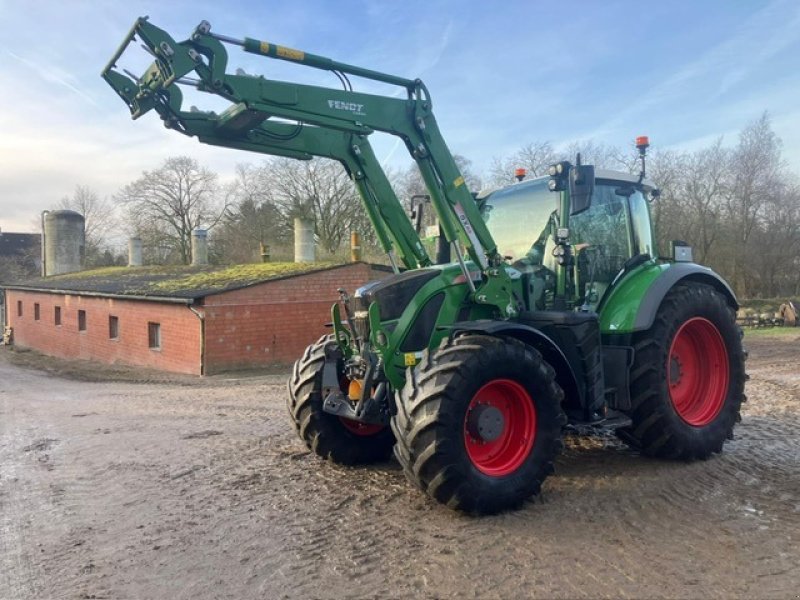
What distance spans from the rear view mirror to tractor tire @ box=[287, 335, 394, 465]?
7.84 feet

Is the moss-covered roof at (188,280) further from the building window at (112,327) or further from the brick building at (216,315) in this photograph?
the building window at (112,327)

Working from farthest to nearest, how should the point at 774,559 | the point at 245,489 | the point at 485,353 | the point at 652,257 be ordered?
the point at 652,257, the point at 245,489, the point at 485,353, the point at 774,559

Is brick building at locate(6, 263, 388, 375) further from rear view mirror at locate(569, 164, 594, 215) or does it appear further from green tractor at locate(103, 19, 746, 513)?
rear view mirror at locate(569, 164, 594, 215)

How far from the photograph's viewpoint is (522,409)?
188 inches

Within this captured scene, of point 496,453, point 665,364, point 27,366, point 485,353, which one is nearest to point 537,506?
point 496,453

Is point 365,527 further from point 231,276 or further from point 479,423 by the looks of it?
point 231,276

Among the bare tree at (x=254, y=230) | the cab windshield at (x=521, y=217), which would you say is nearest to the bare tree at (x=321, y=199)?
the bare tree at (x=254, y=230)

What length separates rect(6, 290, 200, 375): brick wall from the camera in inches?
666

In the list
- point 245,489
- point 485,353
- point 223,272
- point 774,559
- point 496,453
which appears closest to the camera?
point 774,559

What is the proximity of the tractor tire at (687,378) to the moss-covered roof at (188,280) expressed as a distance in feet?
40.0

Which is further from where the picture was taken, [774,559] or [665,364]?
[665,364]

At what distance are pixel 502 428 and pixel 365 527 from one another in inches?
47.0

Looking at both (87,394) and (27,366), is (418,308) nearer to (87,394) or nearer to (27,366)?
(87,394)

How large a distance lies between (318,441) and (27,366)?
62.2 feet
